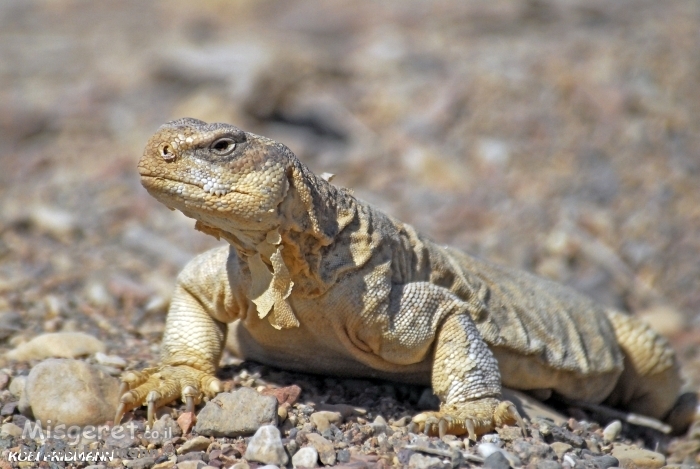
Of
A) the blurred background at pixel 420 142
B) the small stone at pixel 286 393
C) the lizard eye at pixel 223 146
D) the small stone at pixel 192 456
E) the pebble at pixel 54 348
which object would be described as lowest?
the small stone at pixel 192 456

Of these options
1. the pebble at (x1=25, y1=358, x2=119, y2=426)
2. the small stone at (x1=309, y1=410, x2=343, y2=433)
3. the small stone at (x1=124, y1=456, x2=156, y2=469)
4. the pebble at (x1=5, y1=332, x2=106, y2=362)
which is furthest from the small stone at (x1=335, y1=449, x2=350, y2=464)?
the pebble at (x1=5, y1=332, x2=106, y2=362)

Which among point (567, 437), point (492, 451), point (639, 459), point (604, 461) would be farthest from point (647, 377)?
point (492, 451)

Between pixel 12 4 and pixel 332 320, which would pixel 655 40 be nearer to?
pixel 332 320

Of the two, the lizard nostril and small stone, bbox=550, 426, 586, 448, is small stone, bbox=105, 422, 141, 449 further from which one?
small stone, bbox=550, 426, 586, 448

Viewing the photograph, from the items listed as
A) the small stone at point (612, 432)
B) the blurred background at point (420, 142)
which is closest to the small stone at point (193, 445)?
the blurred background at point (420, 142)

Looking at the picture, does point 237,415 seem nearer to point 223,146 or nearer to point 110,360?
point 110,360

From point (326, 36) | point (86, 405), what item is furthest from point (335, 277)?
point (326, 36)

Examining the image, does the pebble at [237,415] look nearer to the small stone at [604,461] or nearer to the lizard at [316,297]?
the lizard at [316,297]
